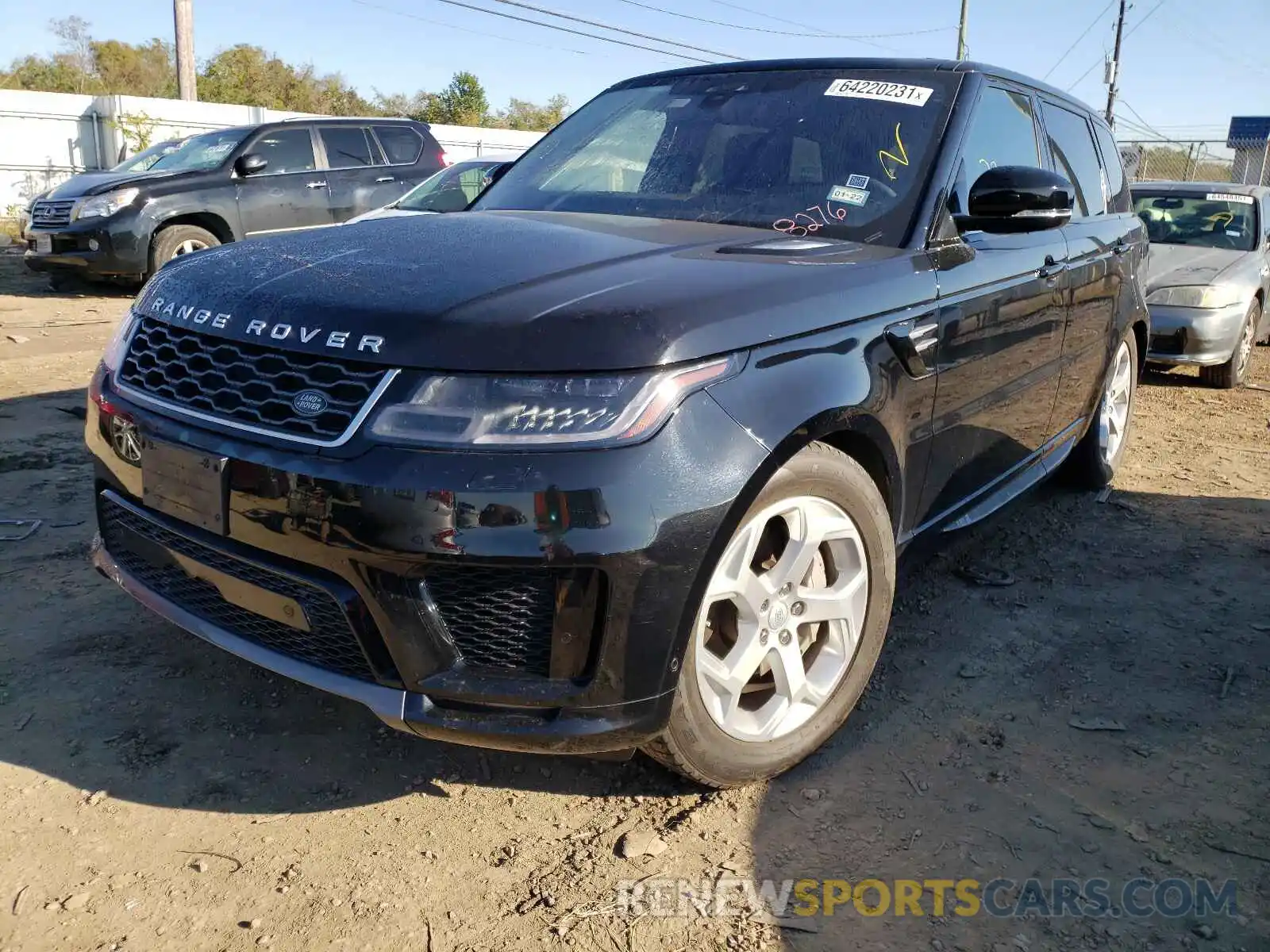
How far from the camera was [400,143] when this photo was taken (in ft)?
36.6

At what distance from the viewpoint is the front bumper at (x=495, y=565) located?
1831 millimetres

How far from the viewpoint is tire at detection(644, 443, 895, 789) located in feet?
7.02

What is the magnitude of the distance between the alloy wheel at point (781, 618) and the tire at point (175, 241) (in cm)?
851

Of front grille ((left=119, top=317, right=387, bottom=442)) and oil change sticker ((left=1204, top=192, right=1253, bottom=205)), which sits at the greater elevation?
oil change sticker ((left=1204, top=192, right=1253, bottom=205))

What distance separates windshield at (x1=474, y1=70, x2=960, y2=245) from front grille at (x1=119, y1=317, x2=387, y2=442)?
1.34 m

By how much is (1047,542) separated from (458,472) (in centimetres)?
315

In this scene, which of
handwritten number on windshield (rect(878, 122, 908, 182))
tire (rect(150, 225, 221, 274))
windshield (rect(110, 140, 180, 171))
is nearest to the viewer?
handwritten number on windshield (rect(878, 122, 908, 182))

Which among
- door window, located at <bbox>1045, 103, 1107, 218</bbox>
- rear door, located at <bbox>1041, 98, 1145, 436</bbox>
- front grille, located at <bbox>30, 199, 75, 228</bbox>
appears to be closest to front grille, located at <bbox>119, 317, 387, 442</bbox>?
rear door, located at <bbox>1041, 98, 1145, 436</bbox>

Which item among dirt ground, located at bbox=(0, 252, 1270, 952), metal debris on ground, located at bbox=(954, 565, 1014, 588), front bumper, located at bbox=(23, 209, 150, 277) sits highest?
front bumper, located at bbox=(23, 209, 150, 277)

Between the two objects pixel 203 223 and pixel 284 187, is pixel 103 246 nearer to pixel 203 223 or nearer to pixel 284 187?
pixel 203 223

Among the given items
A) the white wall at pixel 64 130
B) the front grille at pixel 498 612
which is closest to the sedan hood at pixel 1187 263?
the front grille at pixel 498 612

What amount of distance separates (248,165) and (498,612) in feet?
29.3

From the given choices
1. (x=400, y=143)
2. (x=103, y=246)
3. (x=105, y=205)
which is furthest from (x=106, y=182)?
(x=400, y=143)

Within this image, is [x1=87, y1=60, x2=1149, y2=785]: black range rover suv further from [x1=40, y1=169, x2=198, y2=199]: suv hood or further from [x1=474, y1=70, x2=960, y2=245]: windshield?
[x1=40, y1=169, x2=198, y2=199]: suv hood
